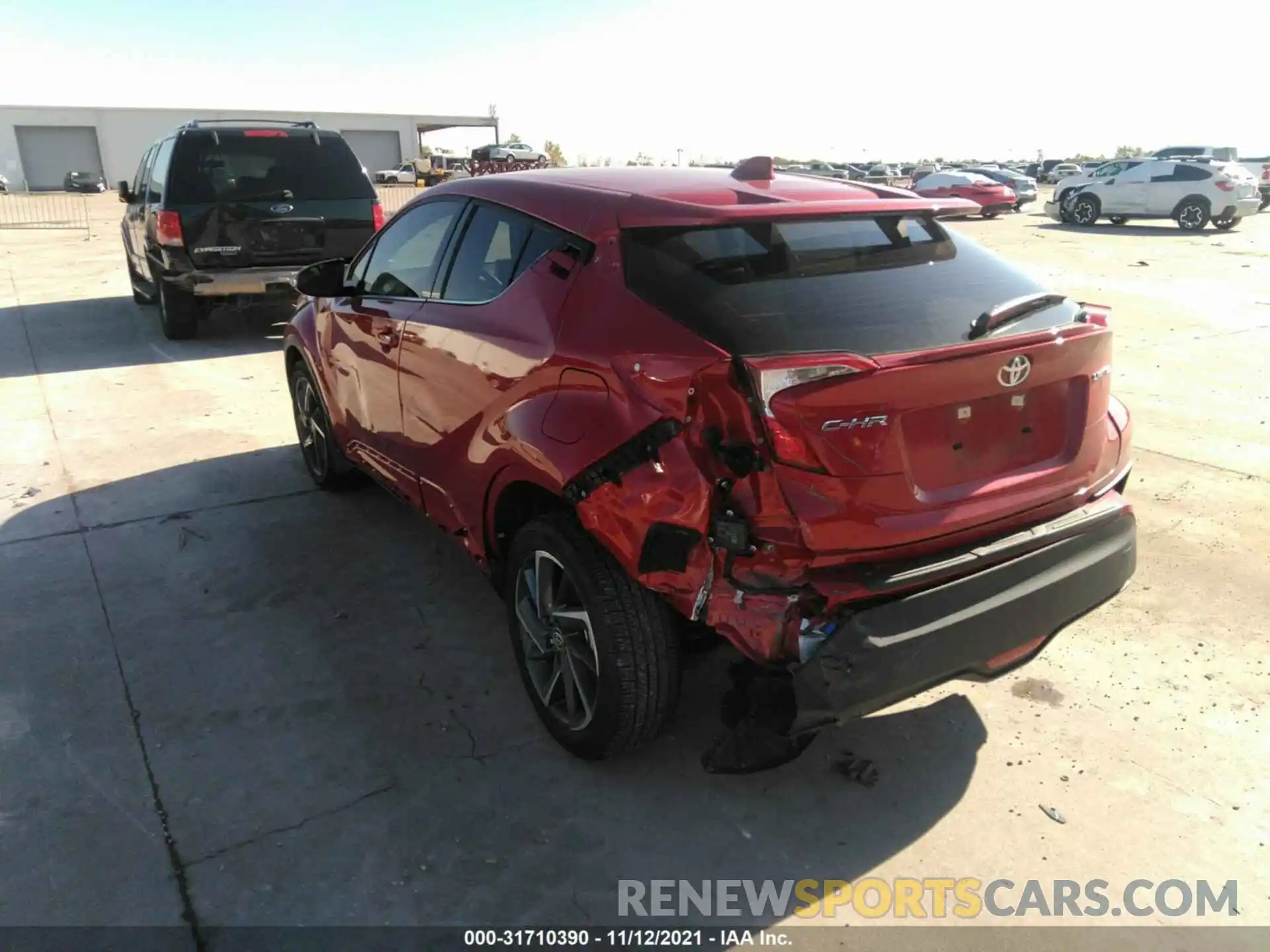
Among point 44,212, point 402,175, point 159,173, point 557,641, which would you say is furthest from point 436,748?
point 402,175

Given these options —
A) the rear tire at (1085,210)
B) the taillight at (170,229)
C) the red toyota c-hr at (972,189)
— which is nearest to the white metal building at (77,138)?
the red toyota c-hr at (972,189)

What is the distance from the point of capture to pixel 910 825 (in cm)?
279

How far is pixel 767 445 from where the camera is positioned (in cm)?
→ 234

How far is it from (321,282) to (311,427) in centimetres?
125

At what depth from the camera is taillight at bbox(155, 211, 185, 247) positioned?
8.80 meters

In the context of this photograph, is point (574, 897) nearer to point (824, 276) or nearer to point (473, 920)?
point (473, 920)

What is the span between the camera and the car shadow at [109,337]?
8.90m

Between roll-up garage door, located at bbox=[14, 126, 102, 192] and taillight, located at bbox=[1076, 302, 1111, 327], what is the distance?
7106 cm

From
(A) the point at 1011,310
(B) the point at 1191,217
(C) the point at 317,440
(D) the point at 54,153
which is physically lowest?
(B) the point at 1191,217

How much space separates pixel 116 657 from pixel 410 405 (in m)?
1.52

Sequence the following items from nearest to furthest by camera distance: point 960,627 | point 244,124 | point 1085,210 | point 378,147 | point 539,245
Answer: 1. point 960,627
2. point 539,245
3. point 244,124
4. point 1085,210
5. point 378,147

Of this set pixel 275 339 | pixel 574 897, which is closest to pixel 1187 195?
pixel 275 339

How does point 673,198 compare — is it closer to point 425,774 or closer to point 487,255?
point 487,255

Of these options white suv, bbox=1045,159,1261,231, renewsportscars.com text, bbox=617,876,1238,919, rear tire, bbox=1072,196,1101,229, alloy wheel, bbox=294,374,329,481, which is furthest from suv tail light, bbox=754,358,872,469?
rear tire, bbox=1072,196,1101,229
